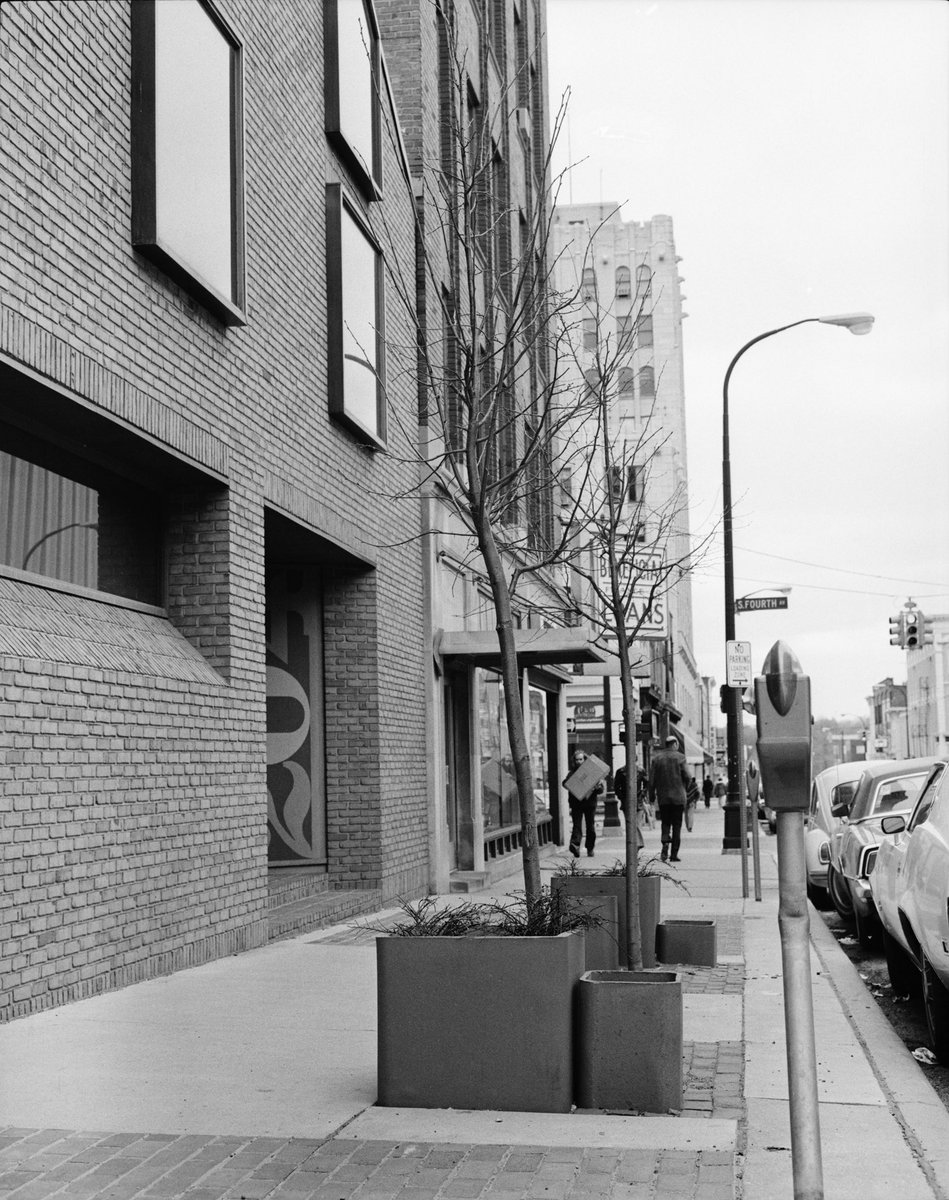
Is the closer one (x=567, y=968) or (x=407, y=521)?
(x=567, y=968)

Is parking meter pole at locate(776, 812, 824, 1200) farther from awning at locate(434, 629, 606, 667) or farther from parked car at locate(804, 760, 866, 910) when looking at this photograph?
awning at locate(434, 629, 606, 667)

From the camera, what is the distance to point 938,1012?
7.69 metres

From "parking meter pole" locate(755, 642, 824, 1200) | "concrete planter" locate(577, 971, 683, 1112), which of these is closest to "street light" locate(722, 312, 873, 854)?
"concrete planter" locate(577, 971, 683, 1112)

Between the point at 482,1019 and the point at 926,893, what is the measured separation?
278 centimetres

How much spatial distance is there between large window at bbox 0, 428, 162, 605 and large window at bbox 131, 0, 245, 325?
4.86 ft

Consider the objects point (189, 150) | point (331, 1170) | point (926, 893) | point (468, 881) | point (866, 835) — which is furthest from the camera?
point (468, 881)

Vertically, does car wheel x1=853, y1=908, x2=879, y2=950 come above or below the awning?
below

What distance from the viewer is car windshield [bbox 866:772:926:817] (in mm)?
13992

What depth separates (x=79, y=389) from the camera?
8.39 m

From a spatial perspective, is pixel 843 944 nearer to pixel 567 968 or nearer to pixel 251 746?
pixel 251 746

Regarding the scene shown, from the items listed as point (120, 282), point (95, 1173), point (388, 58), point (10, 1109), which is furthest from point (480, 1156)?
point (388, 58)

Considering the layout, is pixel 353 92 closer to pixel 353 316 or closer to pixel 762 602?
pixel 353 316

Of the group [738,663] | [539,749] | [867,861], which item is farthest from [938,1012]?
[539,749]

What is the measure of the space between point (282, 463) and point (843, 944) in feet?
21.3
